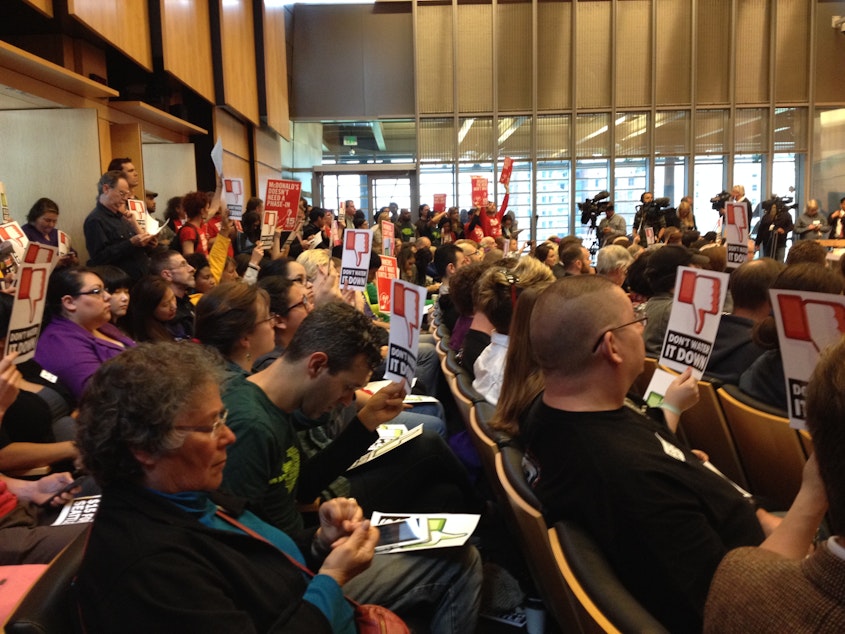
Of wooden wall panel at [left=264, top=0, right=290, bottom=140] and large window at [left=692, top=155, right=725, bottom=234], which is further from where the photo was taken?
large window at [left=692, top=155, right=725, bottom=234]

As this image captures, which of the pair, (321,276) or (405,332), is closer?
(405,332)

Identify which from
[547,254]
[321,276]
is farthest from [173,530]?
[547,254]

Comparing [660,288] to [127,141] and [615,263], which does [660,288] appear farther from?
[127,141]

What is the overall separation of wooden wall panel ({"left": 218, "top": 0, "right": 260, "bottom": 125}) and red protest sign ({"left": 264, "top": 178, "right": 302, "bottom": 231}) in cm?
394

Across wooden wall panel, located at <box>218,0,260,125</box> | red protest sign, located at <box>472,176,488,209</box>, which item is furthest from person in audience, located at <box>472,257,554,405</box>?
red protest sign, located at <box>472,176,488,209</box>

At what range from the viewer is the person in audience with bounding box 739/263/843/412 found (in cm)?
238

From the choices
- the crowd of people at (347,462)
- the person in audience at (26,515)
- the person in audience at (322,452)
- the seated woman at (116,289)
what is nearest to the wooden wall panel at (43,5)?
the seated woman at (116,289)

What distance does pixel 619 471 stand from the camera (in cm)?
142

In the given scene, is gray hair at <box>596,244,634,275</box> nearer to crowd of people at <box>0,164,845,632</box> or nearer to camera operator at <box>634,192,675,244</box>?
crowd of people at <box>0,164,845,632</box>

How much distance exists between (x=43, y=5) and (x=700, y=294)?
4.66 m

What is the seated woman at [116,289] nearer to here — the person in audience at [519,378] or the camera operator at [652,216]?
the person in audience at [519,378]

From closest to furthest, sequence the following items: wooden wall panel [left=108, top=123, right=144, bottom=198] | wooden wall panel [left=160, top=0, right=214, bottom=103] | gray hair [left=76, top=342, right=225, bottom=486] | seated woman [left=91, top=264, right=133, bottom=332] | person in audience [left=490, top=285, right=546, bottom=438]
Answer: gray hair [left=76, top=342, right=225, bottom=486] < person in audience [left=490, top=285, right=546, bottom=438] < seated woman [left=91, top=264, right=133, bottom=332] < wooden wall panel [left=108, top=123, right=144, bottom=198] < wooden wall panel [left=160, top=0, right=214, bottom=103]

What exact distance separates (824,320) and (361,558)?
49.8 inches

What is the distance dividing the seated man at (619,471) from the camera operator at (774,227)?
10821 millimetres
